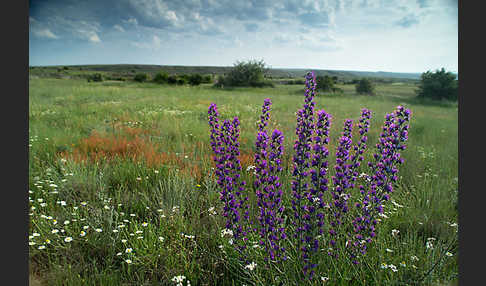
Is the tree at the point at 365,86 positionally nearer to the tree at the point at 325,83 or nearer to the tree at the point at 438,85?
the tree at the point at 325,83

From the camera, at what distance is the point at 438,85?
20.5 meters

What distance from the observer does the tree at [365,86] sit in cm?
2607

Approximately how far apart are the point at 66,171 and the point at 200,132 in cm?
288

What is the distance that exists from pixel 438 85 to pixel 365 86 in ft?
22.3

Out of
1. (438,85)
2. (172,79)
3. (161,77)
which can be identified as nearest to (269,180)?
(438,85)

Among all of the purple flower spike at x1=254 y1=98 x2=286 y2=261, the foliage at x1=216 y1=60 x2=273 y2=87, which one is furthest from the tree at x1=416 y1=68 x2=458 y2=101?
the purple flower spike at x1=254 y1=98 x2=286 y2=261

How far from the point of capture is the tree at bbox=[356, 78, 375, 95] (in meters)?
26.1

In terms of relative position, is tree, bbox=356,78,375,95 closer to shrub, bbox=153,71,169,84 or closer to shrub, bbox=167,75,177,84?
shrub, bbox=167,75,177,84

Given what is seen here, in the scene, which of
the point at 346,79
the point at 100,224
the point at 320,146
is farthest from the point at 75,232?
the point at 346,79

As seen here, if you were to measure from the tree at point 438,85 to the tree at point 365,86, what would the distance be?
492 cm

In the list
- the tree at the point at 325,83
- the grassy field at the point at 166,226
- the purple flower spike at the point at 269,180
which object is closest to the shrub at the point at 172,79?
the tree at the point at 325,83

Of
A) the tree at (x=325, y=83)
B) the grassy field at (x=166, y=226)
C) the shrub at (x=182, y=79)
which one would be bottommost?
the grassy field at (x=166, y=226)

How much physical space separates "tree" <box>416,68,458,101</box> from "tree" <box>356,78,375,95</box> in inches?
194

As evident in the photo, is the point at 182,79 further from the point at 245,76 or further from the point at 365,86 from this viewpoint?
the point at 365,86
